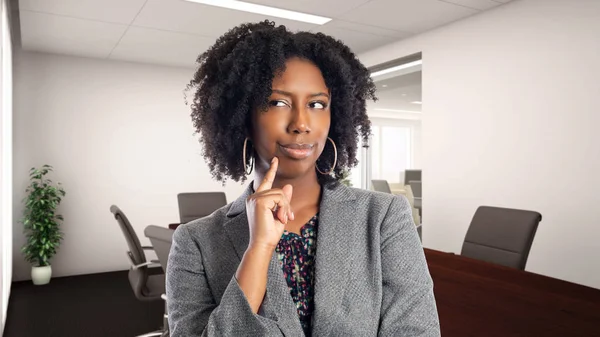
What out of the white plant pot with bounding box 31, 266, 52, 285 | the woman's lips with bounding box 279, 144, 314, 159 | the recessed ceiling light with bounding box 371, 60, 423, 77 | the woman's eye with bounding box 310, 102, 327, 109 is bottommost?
the white plant pot with bounding box 31, 266, 52, 285

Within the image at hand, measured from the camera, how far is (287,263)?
0.84 meters

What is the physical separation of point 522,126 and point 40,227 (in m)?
4.60

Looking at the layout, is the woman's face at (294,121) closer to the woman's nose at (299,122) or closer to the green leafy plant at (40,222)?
the woman's nose at (299,122)

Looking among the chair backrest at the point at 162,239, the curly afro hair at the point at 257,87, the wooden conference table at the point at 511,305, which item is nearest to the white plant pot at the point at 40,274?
the chair backrest at the point at 162,239

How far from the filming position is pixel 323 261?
0.80 m

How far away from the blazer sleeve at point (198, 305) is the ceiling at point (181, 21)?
285 cm

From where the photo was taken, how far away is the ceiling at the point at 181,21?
134 inches

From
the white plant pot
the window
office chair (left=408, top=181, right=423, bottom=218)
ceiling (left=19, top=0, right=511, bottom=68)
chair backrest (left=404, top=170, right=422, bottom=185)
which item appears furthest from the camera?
the window

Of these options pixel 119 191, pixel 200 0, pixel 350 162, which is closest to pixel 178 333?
pixel 350 162

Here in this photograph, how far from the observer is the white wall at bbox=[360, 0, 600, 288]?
2.99 meters

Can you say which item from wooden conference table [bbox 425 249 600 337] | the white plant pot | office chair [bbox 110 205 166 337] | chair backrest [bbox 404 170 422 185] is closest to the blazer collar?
wooden conference table [bbox 425 249 600 337]

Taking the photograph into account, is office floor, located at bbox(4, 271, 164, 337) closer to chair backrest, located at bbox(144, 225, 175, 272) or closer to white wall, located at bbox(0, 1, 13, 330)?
white wall, located at bbox(0, 1, 13, 330)

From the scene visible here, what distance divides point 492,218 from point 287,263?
2.07 metres

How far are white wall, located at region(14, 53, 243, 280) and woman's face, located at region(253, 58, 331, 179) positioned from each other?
200 inches
